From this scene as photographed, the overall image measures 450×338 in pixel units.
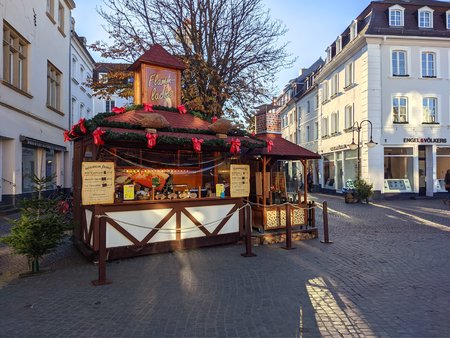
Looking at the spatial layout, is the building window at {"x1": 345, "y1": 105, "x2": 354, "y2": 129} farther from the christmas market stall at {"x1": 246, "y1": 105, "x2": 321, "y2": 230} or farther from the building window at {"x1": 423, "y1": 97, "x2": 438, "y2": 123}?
the christmas market stall at {"x1": 246, "y1": 105, "x2": 321, "y2": 230}

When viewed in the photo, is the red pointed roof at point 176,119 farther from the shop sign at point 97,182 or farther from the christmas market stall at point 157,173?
the shop sign at point 97,182

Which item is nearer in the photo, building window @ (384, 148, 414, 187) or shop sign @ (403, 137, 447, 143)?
shop sign @ (403, 137, 447, 143)

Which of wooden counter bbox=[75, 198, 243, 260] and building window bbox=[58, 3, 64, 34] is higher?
building window bbox=[58, 3, 64, 34]

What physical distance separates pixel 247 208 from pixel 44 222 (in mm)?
A: 4258

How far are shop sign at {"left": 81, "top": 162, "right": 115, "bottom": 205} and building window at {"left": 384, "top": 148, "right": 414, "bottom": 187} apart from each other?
19.9 meters

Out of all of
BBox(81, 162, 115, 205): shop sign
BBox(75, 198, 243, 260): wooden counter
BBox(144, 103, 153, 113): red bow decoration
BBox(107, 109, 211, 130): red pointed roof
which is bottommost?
BBox(75, 198, 243, 260): wooden counter

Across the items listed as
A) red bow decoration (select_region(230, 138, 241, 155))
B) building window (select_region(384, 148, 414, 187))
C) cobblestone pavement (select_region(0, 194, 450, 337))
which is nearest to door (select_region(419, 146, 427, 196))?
building window (select_region(384, 148, 414, 187))

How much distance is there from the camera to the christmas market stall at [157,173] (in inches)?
297

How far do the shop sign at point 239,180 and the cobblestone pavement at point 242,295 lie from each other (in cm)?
142

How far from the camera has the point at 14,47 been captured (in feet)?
49.2

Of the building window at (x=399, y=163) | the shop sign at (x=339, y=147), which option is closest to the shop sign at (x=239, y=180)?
the building window at (x=399, y=163)

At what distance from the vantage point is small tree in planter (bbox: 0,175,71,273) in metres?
6.71

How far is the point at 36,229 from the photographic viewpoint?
6770mm

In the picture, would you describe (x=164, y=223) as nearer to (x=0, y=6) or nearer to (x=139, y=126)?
(x=139, y=126)
